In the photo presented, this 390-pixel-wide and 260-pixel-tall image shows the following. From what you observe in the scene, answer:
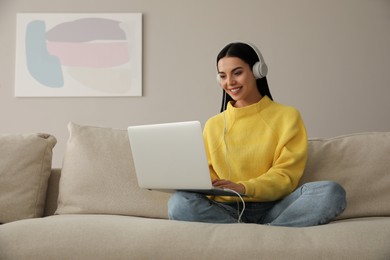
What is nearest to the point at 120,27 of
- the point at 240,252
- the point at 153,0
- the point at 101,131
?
the point at 153,0

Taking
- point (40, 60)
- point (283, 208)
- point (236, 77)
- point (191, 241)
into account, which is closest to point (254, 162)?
point (283, 208)

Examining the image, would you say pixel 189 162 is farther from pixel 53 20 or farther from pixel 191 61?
pixel 53 20

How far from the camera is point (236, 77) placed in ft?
7.33

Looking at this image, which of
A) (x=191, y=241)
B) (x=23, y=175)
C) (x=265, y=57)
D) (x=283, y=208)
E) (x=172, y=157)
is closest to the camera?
(x=191, y=241)

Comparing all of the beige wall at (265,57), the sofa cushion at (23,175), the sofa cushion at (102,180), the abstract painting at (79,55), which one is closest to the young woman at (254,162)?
the sofa cushion at (102,180)

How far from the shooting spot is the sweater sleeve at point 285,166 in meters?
1.94

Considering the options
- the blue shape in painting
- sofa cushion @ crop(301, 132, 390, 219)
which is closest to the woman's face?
sofa cushion @ crop(301, 132, 390, 219)

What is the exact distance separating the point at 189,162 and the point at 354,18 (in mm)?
1840

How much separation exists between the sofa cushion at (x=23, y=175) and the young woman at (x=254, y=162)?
59 cm

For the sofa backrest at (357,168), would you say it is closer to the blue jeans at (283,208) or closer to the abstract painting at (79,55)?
the blue jeans at (283,208)

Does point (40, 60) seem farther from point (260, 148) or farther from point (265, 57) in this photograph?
point (260, 148)

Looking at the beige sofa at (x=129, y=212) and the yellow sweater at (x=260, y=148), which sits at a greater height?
the yellow sweater at (x=260, y=148)

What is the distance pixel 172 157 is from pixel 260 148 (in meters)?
0.44

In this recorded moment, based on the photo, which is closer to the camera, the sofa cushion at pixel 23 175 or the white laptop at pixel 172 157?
the white laptop at pixel 172 157
